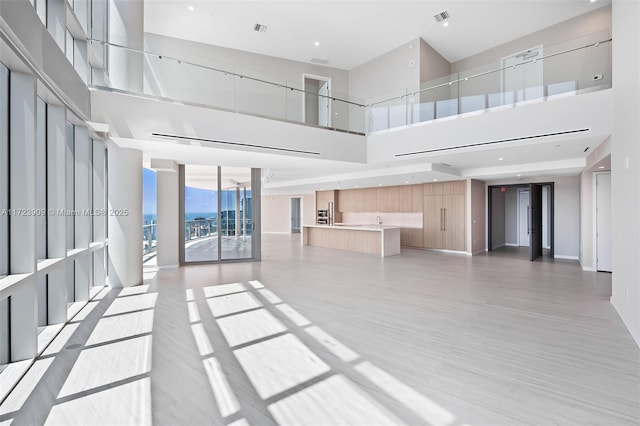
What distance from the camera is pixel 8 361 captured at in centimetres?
302

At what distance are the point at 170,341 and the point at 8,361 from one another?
144 cm

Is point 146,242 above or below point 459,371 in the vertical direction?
above

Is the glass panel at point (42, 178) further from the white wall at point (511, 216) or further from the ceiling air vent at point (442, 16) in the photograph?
the white wall at point (511, 216)

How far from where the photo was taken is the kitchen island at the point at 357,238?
10.6 m

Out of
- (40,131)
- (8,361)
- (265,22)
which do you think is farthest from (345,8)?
(8,361)

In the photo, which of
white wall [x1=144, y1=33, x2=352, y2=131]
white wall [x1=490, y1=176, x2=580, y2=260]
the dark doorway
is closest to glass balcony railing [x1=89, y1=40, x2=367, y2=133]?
white wall [x1=144, y1=33, x2=352, y2=131]

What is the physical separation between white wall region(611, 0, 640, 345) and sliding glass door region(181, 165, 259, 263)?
789 cm

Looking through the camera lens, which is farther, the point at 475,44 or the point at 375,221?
the point at 375,221

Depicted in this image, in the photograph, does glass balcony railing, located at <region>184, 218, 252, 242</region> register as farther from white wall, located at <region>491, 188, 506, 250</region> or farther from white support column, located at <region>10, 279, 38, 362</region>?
white wall, located at <region>491, 188, 506, 250</region>

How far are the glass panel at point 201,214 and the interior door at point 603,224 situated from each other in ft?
32.3

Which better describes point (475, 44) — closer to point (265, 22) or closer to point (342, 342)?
point (265, 22)

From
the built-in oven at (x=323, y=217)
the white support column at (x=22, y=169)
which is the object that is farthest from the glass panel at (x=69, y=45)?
the built-in oven at (x=323, y=217)

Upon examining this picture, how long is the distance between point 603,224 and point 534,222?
2399 mm

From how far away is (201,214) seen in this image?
887cm
